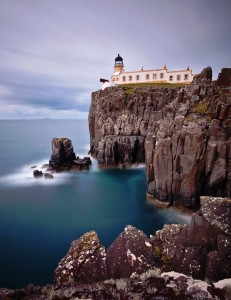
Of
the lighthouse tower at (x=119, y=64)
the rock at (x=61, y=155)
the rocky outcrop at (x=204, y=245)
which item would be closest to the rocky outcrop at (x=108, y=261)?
the rocky outcrop at (x=204, y=245)

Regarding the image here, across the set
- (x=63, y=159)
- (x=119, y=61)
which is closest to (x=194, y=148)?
(x=63, y=159)

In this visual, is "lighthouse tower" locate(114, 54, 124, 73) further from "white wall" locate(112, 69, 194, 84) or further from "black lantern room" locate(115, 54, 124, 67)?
"white wall" locate(112, 69, 194, 84)

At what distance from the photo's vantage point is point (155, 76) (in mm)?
72125

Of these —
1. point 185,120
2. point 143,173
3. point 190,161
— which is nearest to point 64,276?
point 190,161

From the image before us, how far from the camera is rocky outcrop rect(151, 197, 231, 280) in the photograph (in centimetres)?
1005

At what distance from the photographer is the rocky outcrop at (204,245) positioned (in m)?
10.1

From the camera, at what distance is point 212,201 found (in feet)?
39.8

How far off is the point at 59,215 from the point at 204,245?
22.1m

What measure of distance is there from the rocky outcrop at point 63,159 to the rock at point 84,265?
38810mm

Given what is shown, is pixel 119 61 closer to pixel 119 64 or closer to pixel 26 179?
pixel 119 64

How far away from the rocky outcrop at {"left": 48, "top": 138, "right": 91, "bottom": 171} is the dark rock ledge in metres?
38.4

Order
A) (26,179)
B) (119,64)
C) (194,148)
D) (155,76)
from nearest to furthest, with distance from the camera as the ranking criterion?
(194,148) → (26,179) → (155,76) → (119,64)

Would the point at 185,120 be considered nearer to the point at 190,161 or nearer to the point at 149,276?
the point at 190,161

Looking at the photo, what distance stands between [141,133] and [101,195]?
24262 millimetres
